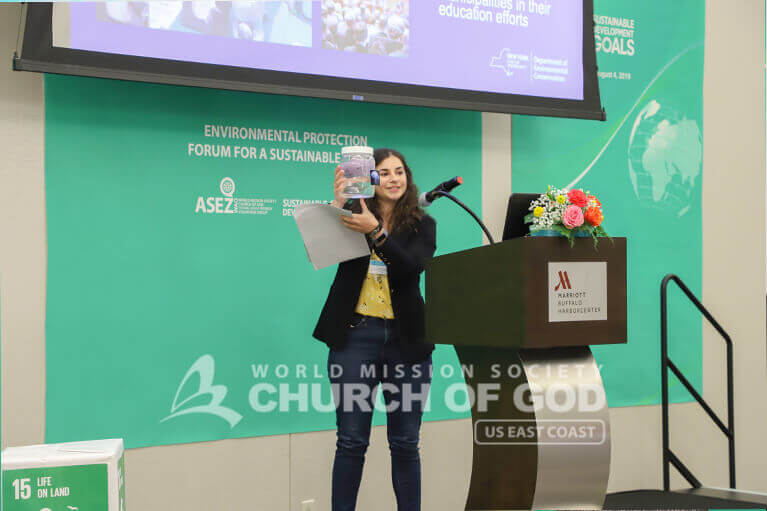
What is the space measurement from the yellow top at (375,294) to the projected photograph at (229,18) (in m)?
1.03

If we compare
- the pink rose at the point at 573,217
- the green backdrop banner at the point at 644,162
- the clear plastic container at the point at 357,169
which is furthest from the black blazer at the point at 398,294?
the green backdrop banner at the point at 644,162

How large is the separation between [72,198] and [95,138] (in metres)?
0.25

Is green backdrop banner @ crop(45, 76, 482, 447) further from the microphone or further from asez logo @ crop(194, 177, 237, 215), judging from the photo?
the microphone

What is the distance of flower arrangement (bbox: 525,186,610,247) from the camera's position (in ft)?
5.14

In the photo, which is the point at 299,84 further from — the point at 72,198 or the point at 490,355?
the point at 490,355

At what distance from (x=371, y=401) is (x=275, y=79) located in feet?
4.29

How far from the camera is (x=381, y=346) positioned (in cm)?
229

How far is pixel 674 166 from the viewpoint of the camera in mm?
3674

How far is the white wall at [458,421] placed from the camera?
2.47 m

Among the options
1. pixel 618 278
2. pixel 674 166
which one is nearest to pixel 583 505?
pixel 618 278

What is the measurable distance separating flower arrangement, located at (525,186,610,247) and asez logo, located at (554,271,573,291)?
7 centimetres

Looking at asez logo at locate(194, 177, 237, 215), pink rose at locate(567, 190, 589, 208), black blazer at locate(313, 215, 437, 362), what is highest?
asez logo at locate(194, 177, 237, 215)

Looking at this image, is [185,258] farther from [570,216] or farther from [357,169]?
[570,216]

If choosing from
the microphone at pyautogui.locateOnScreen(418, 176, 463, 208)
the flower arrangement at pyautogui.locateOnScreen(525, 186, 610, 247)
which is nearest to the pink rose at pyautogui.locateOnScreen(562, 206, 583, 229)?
the flower arrangement at pyautogui.locateOnScreen(525, 186, 610, 247)
